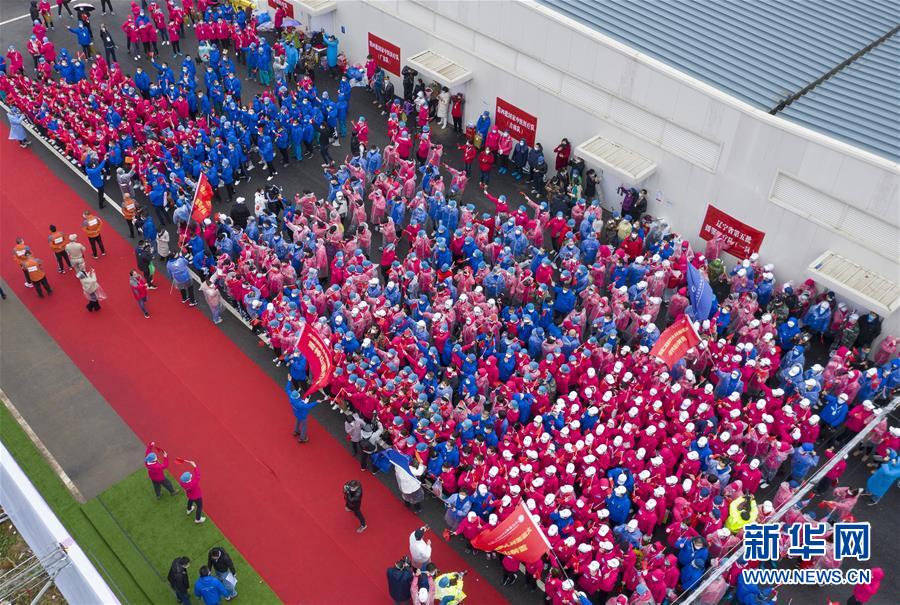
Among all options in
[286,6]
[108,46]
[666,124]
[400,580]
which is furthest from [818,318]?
[108,46]

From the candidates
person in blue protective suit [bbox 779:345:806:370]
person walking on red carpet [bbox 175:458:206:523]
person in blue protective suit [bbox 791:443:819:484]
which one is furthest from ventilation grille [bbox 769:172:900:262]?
person walking on red carpet [bbox 175:458:206:523]

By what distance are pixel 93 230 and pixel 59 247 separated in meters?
1.03

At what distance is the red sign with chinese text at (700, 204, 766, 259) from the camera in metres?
23.0

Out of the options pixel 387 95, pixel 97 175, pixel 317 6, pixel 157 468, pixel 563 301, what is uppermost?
pixel 317 6

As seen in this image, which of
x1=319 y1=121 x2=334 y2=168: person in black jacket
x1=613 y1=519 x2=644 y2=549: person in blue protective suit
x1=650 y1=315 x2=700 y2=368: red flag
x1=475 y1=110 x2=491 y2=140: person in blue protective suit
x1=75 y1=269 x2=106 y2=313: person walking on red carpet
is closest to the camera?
x1=613 y1=519 x2=644 y2=549: person in blue protective suit

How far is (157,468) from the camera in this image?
Result: 1744 cm

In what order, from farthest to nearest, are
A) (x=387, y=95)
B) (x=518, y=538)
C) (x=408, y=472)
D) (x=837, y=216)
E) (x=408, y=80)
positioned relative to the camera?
(x=387, y=95), (x=408, y=80), (x=837, y=216), (x=408, y=472), (x=518, y=538)

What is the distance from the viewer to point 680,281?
22531 millimetres

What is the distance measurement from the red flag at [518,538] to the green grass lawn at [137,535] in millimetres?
4659

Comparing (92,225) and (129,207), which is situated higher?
(129,207)

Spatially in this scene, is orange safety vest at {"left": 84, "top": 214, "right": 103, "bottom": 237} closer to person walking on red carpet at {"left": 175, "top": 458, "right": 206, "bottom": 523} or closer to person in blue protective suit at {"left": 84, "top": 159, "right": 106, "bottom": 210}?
person in blue protective suit at {"left": 84, "top": 159, "right": 106, "bottom": 210}

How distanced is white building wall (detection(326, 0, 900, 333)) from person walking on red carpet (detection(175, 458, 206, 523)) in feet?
49.9

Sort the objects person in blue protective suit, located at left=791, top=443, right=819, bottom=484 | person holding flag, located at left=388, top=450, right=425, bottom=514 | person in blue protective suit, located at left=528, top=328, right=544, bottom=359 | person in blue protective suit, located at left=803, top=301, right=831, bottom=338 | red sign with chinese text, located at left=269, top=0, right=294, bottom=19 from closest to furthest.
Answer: person holding flag, located at left=388, top=450, right=425, bottom=514 → person in blue protective suit, located at left=791, top=443, right=819, bottom=484 → person in blue protective suit, located at left=528, top=328, right=544, bottom=359 → person in blue protective suit, located at left=803, top=301, right=831, bottom=338 → red sign with chinese text, located at left=269, top=0, right=294, bottom=19

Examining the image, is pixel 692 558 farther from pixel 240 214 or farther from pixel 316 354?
pixel 240 214
